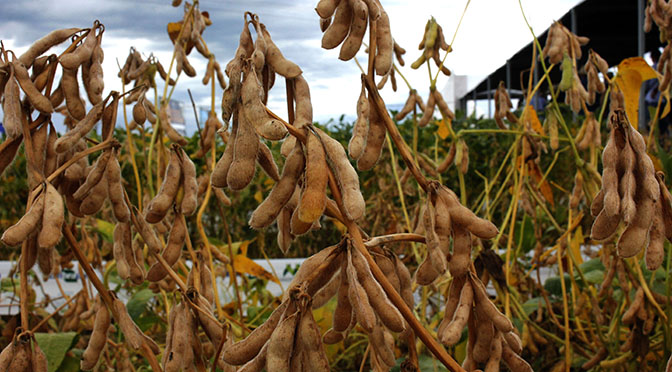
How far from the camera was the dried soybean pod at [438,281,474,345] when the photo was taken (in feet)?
1.78

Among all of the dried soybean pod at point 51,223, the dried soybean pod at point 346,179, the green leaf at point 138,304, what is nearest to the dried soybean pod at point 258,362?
the dried soybean pod at point 346,179

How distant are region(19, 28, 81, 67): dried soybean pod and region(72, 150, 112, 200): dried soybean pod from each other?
0.12m

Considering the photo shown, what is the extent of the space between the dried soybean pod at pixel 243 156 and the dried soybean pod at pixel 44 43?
1.08 ft

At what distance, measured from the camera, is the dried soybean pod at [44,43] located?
2.22 feet

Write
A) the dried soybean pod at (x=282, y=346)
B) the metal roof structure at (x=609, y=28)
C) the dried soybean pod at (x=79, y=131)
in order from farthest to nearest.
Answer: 1. the metal roof structure at (x=609, y=28)
2. the dried soybean pod at (x=79, y=131)
3. the dried soybean pod at (x=282, y=346)

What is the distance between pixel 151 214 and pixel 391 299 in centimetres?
33

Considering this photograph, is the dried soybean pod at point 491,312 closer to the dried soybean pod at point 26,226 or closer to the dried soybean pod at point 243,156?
the dried soybean pod at point 243,156

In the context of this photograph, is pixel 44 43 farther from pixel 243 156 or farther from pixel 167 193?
pixel 243 156

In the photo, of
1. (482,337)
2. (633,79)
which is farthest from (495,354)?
(633,79)

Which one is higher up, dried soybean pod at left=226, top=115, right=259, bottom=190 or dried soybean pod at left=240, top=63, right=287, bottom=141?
dried soybean pod at left=240, top=63, right=287, bottom=141

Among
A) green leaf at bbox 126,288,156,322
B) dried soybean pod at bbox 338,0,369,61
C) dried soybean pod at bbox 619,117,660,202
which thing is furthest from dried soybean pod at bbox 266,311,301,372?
green leaf at bbox 126,288,156,322

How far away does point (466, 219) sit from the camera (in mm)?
558

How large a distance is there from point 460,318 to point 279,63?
0.25 meters

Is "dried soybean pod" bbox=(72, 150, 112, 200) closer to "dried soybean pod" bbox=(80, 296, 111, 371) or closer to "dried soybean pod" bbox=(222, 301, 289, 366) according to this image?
"dried soybean pod" bbox=(80, 296, 111, 371)
